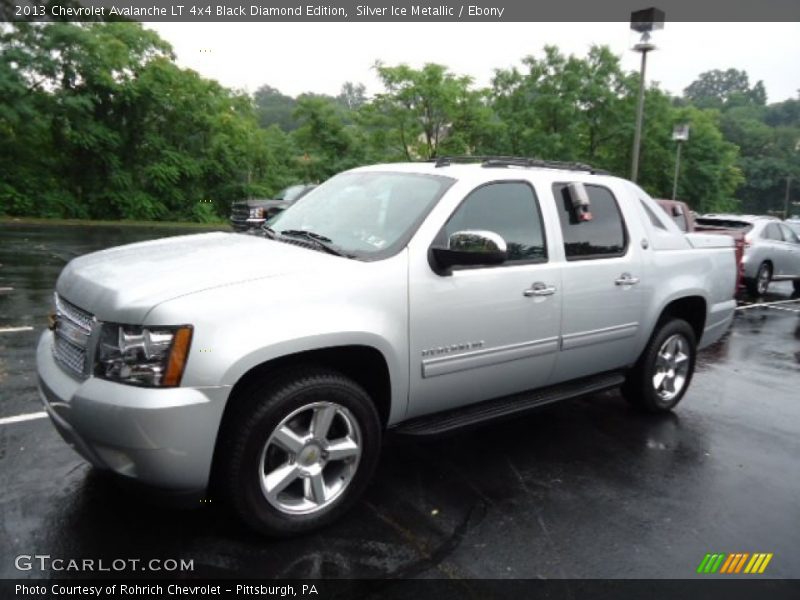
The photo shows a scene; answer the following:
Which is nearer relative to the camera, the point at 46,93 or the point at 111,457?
the point at 111,457

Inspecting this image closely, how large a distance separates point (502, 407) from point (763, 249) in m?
11.0

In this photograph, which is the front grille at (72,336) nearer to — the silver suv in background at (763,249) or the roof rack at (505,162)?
the roof rack at (505,162)

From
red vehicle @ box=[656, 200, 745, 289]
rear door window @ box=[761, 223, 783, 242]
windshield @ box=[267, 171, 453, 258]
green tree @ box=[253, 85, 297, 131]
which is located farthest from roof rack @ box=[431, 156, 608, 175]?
green tree @ box=[253, 85, 297, 131]

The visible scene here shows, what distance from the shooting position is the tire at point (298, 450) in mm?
2854

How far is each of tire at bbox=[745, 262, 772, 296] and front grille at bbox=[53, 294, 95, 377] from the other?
12.7 meters

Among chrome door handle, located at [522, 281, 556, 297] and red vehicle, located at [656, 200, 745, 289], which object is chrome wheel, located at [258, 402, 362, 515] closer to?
chrome door handle, located at [522, 281, 556, 297]

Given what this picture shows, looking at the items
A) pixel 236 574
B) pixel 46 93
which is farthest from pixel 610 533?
pixel 46 93

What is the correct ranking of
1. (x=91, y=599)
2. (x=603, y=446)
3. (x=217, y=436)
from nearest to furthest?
(x=91, y=599) → (x=217, y=436) → (x=603, y=446)

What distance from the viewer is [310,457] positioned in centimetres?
310

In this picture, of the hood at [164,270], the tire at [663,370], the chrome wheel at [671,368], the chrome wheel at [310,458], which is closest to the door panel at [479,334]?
the chrome wheel at [310,458]

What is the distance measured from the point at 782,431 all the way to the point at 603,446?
5.30 ft

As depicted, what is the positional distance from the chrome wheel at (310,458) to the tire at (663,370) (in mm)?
2705

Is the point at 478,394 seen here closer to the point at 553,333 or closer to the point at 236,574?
the point at 553,333

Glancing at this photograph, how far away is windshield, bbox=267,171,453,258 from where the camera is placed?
11.5ft
